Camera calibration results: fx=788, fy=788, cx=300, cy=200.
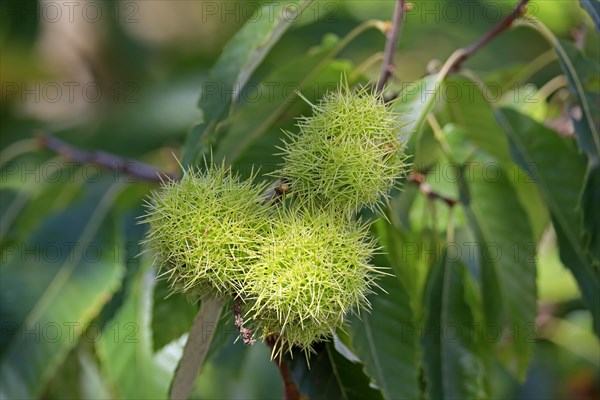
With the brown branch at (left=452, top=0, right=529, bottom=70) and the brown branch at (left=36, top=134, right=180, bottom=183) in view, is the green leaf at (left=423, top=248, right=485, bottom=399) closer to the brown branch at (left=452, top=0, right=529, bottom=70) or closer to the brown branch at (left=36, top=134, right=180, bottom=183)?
the brown branch at (left=452, top=0, right=529, bottom=70)

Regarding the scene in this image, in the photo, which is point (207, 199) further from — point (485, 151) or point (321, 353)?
point (485, 151)

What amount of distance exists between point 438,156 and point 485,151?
9.4 inches

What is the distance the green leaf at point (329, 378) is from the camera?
1234mm

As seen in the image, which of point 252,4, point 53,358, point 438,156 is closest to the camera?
point 53,358

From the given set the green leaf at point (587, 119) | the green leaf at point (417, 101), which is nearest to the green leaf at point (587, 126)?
the green leaf at point (587, 119)

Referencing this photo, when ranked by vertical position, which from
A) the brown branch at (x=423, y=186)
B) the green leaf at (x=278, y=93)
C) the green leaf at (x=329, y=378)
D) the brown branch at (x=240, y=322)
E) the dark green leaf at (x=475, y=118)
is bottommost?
the green leaf at (x=329, y=378)

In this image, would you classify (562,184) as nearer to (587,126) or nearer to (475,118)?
(587,126)

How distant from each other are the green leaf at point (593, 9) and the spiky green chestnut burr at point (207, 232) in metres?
0.63

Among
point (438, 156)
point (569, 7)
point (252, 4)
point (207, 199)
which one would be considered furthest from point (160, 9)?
point (207, 199)

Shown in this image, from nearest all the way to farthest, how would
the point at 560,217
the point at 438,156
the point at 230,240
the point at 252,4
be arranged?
1. the point at 230,240
2. the point at 560,217
3. the point at 438,156
4. the point at 252,4

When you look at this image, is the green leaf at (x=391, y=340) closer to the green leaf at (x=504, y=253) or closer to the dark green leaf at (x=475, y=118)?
→ the green leaf at (x=504, y=253)

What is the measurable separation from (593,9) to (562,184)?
1.07 feet

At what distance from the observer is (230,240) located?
94 centimetres

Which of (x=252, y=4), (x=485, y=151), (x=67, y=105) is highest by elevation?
(x=67, y=105)
